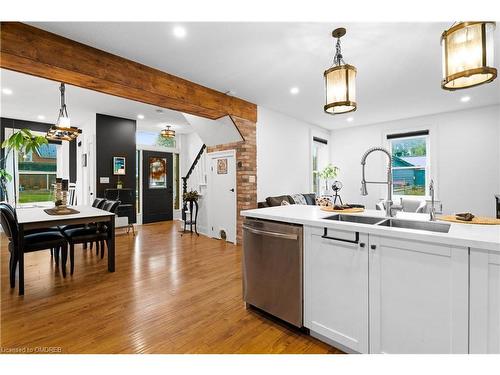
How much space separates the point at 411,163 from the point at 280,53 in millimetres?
4749

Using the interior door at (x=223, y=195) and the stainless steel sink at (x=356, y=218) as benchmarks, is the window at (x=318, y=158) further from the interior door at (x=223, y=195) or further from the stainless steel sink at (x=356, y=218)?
the stainless steel sink at (x=356, y=218)

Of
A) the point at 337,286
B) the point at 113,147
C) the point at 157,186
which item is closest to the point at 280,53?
the point at 337,286

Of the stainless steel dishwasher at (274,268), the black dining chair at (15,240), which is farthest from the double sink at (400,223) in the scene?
the black dining chair at (15,240)

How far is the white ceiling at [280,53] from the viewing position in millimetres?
2311

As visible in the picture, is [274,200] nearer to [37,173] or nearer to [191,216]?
[191,216]

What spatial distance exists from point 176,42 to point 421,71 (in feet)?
10.3

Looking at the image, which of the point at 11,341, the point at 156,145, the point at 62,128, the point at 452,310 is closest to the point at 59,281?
the point at 11,341

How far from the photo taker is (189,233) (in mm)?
5684

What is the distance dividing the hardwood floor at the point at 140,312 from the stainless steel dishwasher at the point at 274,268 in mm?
170

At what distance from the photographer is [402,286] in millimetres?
1394

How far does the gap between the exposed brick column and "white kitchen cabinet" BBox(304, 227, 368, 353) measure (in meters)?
2.79

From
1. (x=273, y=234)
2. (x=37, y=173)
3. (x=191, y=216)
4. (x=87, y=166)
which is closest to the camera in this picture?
(x=273, y=234)

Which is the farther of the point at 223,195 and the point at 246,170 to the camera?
the point at 223,195
